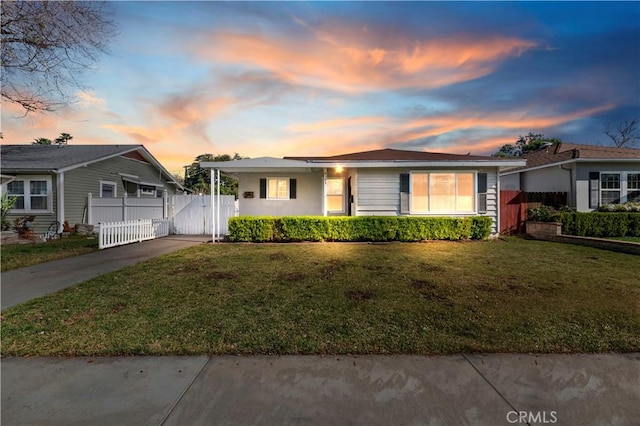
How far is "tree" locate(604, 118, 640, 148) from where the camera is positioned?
30.9 meters

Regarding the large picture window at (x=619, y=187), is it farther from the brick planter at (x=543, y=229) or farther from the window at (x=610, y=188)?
the brick planter at (x=543, y=229)

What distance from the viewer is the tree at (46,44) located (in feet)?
33.7

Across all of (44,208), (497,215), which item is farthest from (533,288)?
(44,208)

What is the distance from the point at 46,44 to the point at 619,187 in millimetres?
25338

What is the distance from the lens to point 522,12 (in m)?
9.10

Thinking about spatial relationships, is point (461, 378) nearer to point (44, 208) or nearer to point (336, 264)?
point (336, 264)

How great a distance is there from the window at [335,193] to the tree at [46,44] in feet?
32.4

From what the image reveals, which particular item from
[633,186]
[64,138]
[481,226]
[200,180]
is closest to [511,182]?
[633,186]

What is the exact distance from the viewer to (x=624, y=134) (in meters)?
31.3

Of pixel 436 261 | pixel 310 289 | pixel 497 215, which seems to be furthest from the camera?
pixel 497 215

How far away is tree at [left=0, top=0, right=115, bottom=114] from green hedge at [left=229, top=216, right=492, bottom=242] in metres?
8.26

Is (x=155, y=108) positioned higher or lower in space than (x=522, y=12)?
lower

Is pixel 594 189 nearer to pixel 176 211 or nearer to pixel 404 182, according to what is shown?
pixel 404 182

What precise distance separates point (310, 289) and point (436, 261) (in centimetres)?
384
